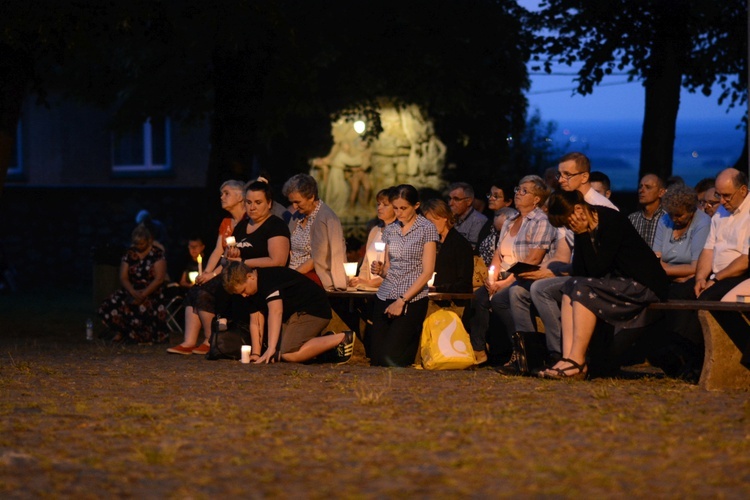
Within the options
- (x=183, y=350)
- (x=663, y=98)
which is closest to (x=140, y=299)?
(x=183, y=350)

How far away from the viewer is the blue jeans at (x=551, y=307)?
35.9ft

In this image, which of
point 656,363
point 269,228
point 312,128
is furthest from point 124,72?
point 656,363

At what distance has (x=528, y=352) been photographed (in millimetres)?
10828

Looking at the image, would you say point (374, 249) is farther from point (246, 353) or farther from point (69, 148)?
point (69, 148)

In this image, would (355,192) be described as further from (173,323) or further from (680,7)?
(173,323)

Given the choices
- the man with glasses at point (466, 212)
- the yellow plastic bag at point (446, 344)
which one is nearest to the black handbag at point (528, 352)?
the yellow plastic bag at point (446, 344)

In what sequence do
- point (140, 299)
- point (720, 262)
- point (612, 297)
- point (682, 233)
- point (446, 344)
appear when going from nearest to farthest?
point (612, 297)
point (720, 262)
point (446, 344)
point (682, 233)
point (140, 299)

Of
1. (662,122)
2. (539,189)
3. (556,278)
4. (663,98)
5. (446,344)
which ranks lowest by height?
(446,344)

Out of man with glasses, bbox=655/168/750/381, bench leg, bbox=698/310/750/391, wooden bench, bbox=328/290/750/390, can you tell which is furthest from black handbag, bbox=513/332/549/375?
bench leg, bbox=698/310/750/391

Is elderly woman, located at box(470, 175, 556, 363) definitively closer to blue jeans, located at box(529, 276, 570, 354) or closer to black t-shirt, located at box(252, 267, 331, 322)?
blue jeans, located at box(529, 276, 570, 354)

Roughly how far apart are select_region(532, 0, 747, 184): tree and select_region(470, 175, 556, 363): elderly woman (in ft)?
38.3

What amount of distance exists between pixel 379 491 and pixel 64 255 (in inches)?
1104

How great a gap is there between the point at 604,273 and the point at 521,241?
5.03ft

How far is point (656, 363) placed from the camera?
1112 cm
